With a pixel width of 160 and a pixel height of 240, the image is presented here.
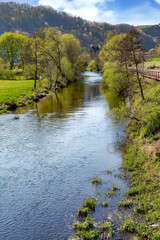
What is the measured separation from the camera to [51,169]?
56.3 feet

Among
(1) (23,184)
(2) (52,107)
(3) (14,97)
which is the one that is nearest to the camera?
(1) (23,184)

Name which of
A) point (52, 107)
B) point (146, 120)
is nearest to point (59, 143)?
point (146, 120)

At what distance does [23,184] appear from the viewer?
15164 mm

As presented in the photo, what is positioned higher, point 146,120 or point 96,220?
point 146,120

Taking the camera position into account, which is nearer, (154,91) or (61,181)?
(61,181)

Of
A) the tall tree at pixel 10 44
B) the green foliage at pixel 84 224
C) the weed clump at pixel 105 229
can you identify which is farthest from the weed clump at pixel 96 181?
the tall tree at pixel 10 44

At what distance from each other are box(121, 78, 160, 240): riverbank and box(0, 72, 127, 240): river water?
1.04 meters

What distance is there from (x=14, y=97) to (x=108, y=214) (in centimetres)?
3744

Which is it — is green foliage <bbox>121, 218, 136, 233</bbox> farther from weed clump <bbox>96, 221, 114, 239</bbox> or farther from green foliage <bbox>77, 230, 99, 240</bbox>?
green foliage <bbox>77, 230, 99, 240</bbox>

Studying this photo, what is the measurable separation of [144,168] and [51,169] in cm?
703

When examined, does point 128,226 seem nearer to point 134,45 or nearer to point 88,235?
point 88,235

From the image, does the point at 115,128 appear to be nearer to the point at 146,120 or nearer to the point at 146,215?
the point at 146,120

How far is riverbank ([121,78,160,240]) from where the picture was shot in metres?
10.4

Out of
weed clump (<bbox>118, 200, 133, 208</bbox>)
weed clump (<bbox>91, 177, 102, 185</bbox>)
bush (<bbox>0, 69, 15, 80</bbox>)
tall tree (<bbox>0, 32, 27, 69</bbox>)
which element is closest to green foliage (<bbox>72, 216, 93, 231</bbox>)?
weed clump (<bbox>118, 200, 133, 208</bbox>)
